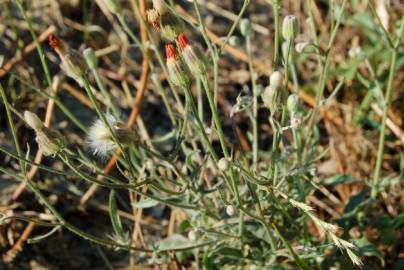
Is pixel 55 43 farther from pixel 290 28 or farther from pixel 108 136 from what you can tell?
pixel 290 28

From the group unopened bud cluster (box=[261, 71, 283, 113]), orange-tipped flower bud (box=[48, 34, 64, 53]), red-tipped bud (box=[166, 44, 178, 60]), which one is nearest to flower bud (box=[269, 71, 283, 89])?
unopened bud cluster (box=[261, 71, 283, 113])

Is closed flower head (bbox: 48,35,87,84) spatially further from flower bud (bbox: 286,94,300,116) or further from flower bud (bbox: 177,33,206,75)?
flower bud (bbox: 286,94,300,116)

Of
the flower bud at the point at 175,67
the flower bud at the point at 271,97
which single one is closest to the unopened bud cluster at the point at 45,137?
the flower bud at the point at 175,67

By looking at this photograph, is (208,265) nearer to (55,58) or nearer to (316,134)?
(316,134)

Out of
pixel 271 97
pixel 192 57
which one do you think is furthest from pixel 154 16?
pixel 271 97

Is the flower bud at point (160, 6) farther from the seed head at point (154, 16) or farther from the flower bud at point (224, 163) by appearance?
the flower bud at point (224, 163)

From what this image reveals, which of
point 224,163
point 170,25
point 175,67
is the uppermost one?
point 170,25
